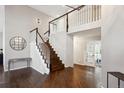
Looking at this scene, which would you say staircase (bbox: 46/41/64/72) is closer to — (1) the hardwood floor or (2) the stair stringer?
(2) the stair stringer

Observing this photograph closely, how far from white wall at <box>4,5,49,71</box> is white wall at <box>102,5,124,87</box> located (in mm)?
5530

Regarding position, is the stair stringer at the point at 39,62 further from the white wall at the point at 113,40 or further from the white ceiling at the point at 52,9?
the white wall at the point at 113,40

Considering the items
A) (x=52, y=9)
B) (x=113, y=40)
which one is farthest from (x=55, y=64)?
(x=52, y=9)

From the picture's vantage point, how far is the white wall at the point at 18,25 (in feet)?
23.5

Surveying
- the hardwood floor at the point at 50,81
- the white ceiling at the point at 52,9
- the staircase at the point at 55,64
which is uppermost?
the white ceiling at the point at 52,9

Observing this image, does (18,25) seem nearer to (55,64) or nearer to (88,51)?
(55,64)

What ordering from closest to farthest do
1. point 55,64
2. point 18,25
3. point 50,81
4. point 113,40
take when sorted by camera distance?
1. point 113,40
2. point 50,81
3. point 55,64
4. point 18,25

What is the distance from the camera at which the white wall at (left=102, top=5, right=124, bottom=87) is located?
110 inches

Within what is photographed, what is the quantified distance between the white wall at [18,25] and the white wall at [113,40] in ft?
18.1

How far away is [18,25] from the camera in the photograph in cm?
771

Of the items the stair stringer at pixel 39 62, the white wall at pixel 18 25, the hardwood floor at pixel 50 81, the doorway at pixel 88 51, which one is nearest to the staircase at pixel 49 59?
the stair stringer at pixel 39 62

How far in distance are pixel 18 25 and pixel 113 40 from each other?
6.15m

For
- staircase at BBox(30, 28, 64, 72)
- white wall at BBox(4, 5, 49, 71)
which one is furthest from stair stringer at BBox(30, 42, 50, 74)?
white wall at BBox(4, 5, 49, 71)
